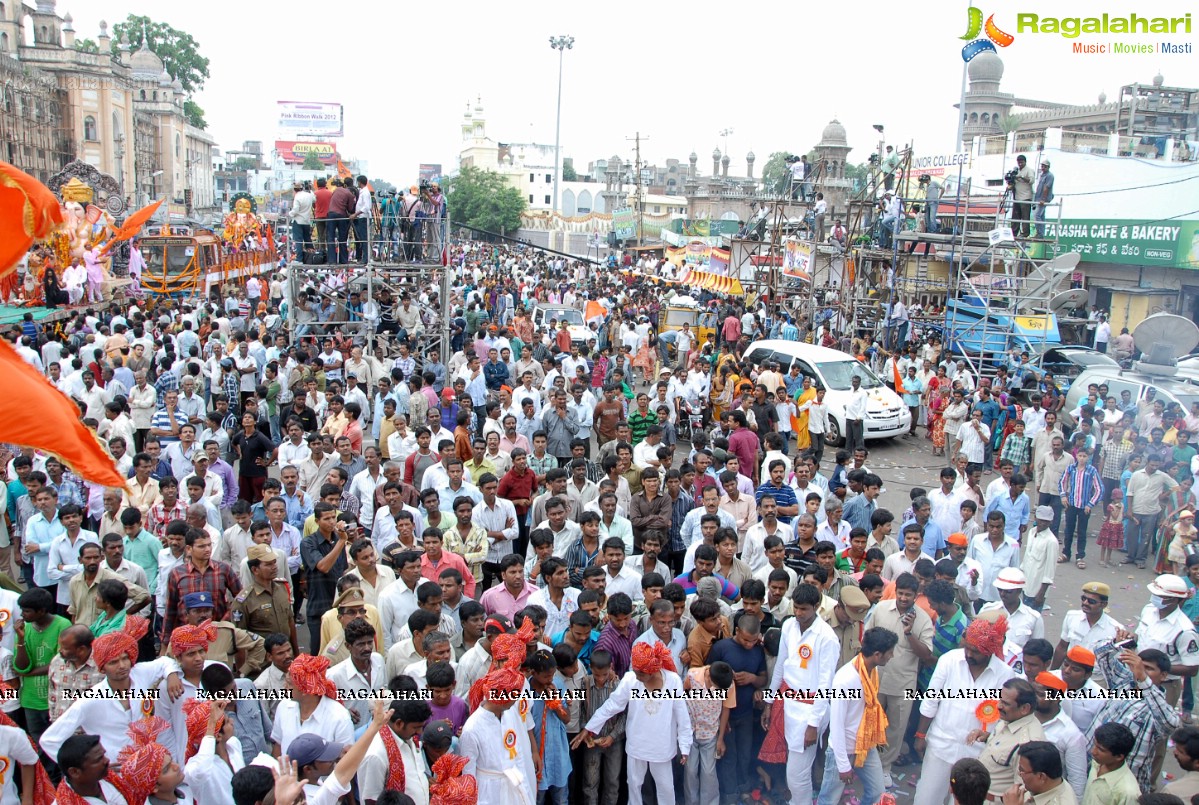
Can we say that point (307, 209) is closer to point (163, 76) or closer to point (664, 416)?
point (664, 416)

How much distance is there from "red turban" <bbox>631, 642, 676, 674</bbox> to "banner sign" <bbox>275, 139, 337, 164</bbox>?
265 feet

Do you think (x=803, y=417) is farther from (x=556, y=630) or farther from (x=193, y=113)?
(x=193, y=113)

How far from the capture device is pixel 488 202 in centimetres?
6488

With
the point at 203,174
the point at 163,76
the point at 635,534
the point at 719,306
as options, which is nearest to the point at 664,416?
the point at 635,534

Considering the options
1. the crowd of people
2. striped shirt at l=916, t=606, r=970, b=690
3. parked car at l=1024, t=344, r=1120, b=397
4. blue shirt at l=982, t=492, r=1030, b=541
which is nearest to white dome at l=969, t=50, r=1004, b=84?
parked car at l=1024, t=344, r=1120, b=397

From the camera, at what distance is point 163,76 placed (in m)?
63.2

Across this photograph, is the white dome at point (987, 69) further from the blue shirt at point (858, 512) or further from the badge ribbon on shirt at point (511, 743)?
the badge ribbon on shirt at point (511, 743)

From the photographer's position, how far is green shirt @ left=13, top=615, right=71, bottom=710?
5043 millimetres

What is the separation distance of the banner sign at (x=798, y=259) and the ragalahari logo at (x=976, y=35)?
1099cm

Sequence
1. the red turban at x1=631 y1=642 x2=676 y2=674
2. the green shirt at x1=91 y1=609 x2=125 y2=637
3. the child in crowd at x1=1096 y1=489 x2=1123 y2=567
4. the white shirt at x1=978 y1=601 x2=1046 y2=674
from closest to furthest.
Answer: the red turban at x1=631 y1=642 x2=676 y2=674 → the green shirt at x1=91 y1=609 x2=125 y2=637 → the white shirt at x1=978 y1=601 x2=1046 y2=674 → the child in crowd at x1=1096 y1=489 x2=1123 y2=567

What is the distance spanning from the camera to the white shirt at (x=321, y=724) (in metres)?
4.33

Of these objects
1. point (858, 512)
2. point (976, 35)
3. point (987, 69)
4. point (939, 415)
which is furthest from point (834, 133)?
point (858, 512)

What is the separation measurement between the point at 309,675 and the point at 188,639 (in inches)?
28.4

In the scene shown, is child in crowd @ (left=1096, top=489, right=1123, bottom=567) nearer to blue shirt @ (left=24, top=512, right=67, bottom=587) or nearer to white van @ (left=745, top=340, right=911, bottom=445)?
white van @ (left=745, top=340, right=911, bottom=445)
